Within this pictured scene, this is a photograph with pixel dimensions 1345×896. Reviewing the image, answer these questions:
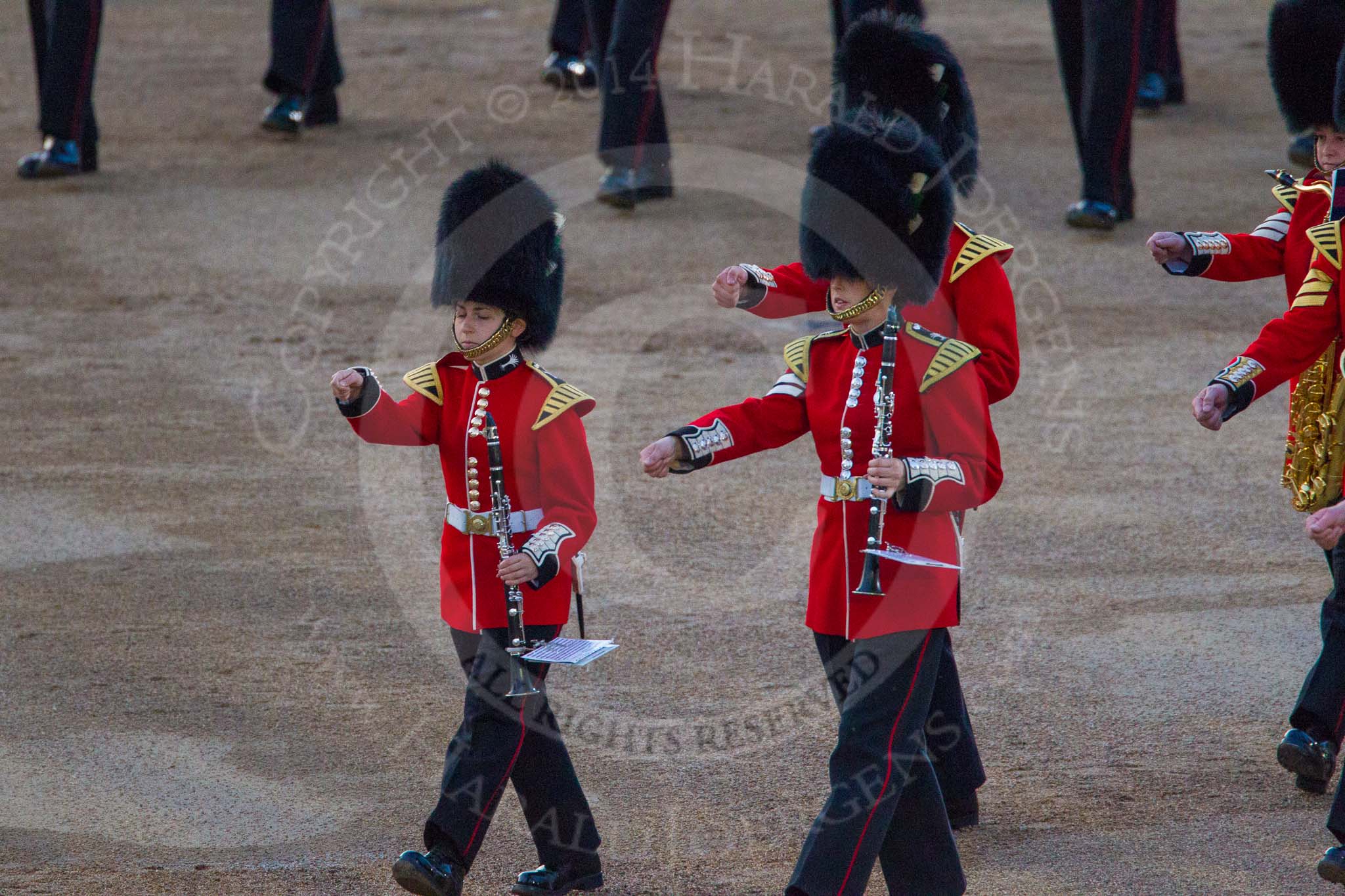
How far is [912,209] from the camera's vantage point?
3068 millimetres

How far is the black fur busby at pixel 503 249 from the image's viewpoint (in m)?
3.23

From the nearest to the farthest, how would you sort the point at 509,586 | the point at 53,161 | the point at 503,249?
the point at 509,586 → the point at 503,249 → the point at 53,161

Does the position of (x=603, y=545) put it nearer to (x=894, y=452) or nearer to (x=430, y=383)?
(x=430, y=383)

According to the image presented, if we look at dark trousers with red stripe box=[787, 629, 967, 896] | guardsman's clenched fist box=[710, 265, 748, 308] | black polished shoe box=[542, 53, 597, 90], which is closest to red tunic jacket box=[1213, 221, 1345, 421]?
dark trousers with red stripe box=[787, 629, 967, 896]

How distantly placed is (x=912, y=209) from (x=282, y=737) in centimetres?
189

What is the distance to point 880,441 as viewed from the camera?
299cm

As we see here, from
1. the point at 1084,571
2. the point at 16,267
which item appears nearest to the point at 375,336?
the point at 16,267

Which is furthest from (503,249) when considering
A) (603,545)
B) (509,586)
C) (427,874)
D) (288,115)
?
(288,115)

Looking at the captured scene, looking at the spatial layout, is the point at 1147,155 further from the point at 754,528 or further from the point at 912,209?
the point at 912,209

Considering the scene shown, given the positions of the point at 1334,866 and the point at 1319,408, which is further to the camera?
the point at 1319,408

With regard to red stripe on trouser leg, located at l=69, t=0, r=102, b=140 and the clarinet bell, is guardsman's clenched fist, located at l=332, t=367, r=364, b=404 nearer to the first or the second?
the clarinet bell

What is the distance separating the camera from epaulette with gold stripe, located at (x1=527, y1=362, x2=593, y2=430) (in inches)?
124

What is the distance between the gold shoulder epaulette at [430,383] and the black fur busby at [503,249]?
0.14 m

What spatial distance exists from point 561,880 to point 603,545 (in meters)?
1.90
